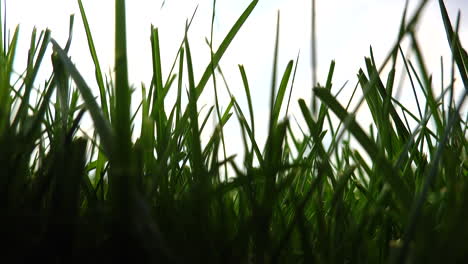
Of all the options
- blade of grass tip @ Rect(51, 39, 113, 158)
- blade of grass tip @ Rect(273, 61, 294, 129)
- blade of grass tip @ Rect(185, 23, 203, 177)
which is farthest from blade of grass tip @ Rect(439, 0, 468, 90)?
blade of grass tip @ Rect(51, 39, 113, 158)

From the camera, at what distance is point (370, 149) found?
37cm

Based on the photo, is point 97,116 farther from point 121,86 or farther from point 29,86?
point 29,86

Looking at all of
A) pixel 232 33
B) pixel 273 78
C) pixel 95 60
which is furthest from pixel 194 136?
pixel 95 60

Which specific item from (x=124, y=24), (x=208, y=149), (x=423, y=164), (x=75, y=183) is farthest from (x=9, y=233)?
(x=423, y=164)

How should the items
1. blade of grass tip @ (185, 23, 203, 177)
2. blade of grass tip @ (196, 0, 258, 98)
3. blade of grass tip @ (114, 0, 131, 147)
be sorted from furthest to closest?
blade of grass tip @ (196, 0, 258, 98) < blade of grass tip @ (185, 23, 203, 177) < blade of grass tip @ (114, 0, 131, 147)

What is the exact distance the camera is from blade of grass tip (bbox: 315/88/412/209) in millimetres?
340

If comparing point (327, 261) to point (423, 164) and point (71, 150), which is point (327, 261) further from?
point (423, 164)

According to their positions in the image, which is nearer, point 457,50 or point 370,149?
point 370,149

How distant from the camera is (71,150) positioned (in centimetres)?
37

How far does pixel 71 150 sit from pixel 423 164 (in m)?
0.49

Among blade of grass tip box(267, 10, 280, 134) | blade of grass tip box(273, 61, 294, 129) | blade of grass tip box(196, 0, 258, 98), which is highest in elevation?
blade of grass tip box(196, 0, 258, 98)

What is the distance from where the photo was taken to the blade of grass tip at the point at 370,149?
0.34 meters

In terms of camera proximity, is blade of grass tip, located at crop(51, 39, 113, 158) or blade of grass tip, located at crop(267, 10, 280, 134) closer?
blade of grass tip, located at crop(51, 39, 113, 158)

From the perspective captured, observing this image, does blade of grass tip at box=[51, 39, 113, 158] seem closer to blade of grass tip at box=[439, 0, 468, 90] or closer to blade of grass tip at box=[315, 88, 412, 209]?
blade of grass tip at box=[315, 88, 412, 209]
